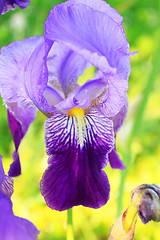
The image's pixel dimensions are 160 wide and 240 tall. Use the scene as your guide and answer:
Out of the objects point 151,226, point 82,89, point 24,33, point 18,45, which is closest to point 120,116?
point 82,89

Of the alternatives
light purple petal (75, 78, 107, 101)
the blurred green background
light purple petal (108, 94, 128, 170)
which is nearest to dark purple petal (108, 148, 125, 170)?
light purple petal (108, 94, 128, 170)

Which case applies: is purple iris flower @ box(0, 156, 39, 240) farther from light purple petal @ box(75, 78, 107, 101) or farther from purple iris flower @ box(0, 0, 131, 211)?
light purple petal @ box(75, 78, 107, 101)

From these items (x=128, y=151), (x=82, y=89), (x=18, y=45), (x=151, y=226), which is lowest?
(x=151, y=226)

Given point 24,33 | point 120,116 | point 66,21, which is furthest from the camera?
point 24,33

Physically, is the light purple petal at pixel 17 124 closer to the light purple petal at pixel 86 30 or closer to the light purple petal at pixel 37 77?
the light purple petal at pixel 37 77

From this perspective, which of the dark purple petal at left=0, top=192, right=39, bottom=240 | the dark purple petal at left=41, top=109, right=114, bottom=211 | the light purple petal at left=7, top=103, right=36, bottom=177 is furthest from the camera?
the light purple petal at left=7, top=103, right=36, bottom=177

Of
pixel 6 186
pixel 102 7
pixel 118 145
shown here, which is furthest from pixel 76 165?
pixel 118 145

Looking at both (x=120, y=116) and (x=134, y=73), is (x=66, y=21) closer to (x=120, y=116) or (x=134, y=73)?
(x=120, y=116)
